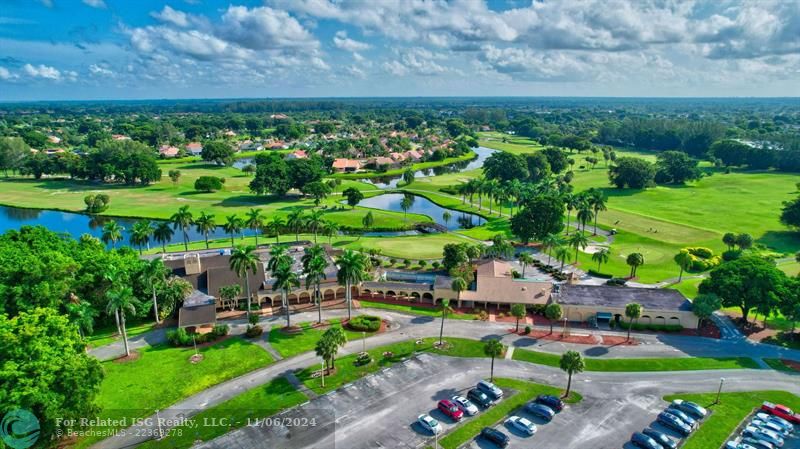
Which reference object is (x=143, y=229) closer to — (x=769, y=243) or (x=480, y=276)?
(x=480, y=276)

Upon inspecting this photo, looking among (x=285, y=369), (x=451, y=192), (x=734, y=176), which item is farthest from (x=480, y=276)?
(x=734, y=176)

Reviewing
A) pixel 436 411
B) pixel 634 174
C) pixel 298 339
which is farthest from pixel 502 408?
pixel 634 174

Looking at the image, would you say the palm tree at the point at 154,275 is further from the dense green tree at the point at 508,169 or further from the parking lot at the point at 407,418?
the dense green tree at the point at 508,169

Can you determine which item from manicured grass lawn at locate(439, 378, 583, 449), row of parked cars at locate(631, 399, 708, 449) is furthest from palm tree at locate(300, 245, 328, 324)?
row of parked cars at locate(631, 399, 708, 449)

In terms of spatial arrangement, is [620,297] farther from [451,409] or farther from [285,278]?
[285,278]

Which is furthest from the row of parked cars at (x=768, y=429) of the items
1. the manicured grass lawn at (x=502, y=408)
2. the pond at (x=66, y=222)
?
the pond at (x=66, y=222)
